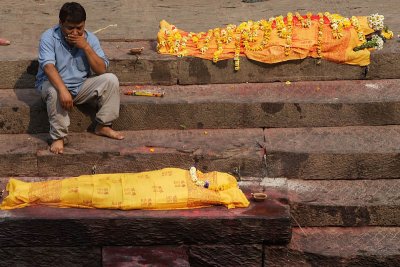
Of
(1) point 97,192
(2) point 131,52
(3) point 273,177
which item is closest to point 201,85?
(2) point 131,52

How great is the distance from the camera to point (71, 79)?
6898 millimetres

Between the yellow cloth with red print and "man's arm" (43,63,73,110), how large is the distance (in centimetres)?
134

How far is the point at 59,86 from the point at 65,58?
12.3 inches

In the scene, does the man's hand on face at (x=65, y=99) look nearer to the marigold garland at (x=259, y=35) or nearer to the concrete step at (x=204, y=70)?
the concrete step at (x=204, y=70)

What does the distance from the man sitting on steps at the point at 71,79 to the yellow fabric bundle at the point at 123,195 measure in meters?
0.58

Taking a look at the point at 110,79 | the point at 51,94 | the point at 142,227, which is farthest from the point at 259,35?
the point at 142,227

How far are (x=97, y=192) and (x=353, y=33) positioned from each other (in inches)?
120

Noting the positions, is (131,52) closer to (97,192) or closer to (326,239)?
(97,192)

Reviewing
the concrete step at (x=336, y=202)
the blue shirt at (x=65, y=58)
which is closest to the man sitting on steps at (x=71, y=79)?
the blue shirt at (x=65, y=58)

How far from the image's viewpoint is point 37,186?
6.40 m

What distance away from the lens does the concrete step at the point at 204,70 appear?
24.8 feet

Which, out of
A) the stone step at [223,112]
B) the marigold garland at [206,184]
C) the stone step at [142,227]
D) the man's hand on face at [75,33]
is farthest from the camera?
the stone step at [223,112]

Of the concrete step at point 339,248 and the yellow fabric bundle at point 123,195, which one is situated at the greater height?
the yellow fabric bundle at point 123,195

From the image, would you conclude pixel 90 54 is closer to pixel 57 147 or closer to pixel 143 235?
pixel 57 147
